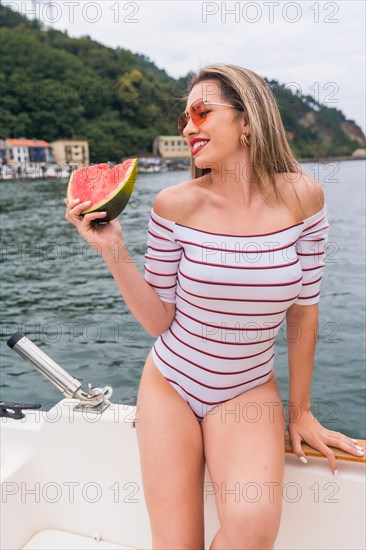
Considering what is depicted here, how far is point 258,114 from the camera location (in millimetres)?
2006

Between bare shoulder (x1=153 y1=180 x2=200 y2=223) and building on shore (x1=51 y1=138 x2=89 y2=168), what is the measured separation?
74.9 meters

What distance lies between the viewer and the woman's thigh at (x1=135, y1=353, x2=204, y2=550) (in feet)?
6.46

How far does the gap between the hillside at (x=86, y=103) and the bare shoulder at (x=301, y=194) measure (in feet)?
239

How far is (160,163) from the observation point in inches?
3632

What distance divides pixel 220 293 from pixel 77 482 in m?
1.44

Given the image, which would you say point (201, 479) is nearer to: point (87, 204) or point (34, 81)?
point (87, 204)

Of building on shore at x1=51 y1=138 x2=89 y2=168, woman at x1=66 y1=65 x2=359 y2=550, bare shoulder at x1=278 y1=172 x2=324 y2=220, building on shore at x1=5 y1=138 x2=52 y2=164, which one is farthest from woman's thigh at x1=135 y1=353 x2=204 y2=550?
building on shore at x1=5 y1=138 x2=52 y2=164

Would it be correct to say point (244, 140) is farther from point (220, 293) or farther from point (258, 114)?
point (220, 293)

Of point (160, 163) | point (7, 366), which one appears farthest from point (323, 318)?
point (160, 163)

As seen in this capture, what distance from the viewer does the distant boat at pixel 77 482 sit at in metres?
2.63

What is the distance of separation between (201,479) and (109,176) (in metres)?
1.16

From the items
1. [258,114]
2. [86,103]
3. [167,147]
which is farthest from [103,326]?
[167,147]

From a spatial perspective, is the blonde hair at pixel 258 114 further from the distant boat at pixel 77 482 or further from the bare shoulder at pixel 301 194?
the distant boat at pixel 77 482

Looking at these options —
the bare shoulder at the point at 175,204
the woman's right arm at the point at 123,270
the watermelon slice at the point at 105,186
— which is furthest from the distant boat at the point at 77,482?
the bare shoulder at the point at 175,204
